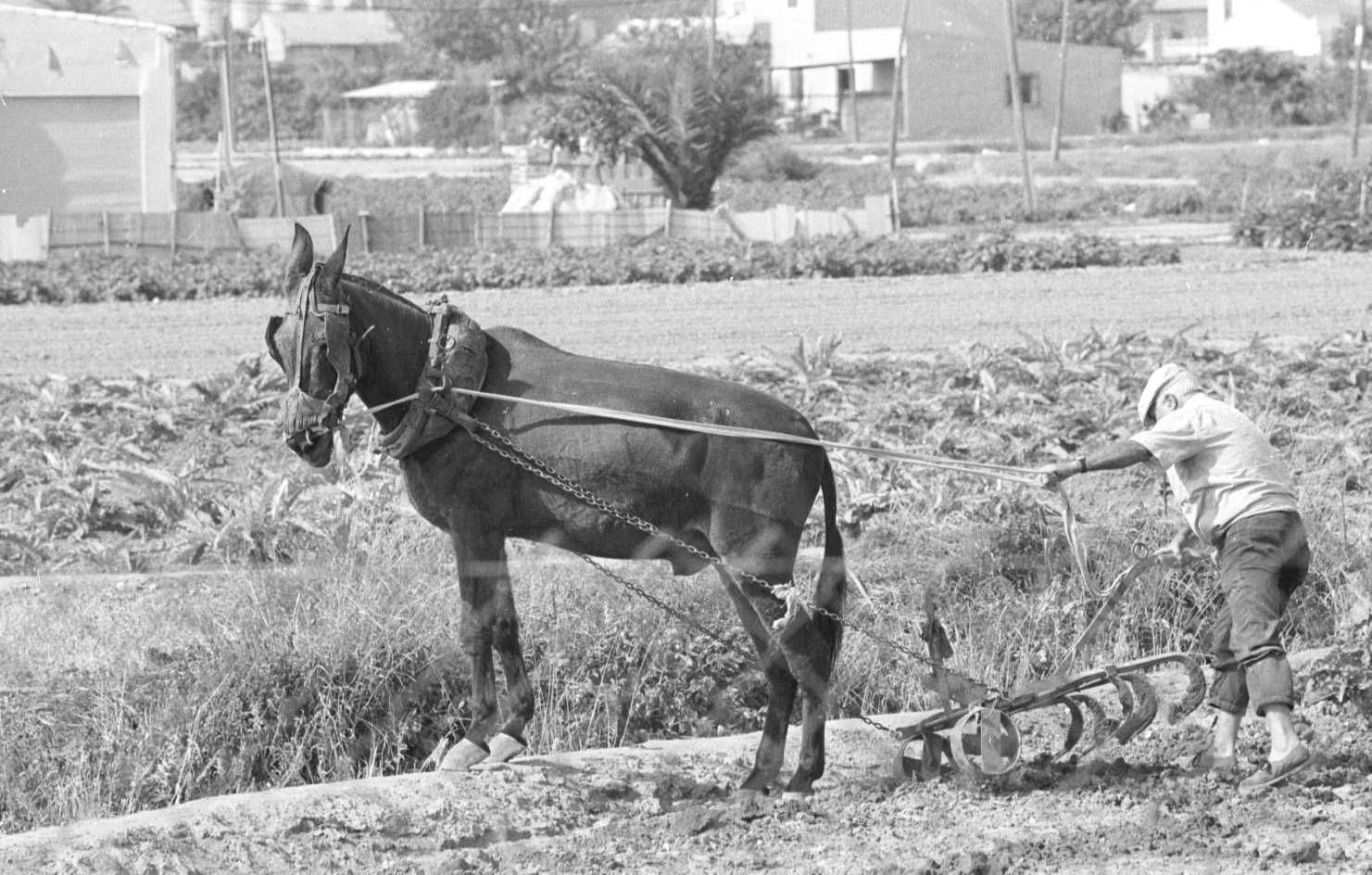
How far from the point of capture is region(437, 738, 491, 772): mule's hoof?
691 cm

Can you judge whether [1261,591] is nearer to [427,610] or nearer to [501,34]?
[427,610]

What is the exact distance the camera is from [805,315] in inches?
796

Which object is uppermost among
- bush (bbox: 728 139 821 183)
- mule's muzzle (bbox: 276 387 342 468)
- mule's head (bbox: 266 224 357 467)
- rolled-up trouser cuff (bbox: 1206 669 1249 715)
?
bush (bbox: 728 139 821 183)

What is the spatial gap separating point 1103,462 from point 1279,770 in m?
1.29

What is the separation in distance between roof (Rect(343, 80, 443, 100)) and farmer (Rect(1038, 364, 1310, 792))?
76759 mm

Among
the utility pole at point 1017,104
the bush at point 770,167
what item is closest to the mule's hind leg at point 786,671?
the utility pole at point 1017,104

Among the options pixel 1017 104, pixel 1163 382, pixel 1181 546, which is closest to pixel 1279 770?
pixel 1181 546

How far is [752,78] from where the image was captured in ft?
129

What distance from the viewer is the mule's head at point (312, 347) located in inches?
251

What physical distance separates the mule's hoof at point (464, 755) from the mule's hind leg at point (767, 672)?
960mm

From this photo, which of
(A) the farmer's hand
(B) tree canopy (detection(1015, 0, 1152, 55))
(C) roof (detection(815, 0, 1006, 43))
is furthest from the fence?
(B) tree canopy (detection(1015, 0, 1152, 55))

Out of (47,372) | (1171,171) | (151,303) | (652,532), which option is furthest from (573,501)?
(1171,171)

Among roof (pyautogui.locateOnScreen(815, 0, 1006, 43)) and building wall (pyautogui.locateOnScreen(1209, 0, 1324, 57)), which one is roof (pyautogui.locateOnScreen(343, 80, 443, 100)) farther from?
building wall (pyautogui.locateOnScreen(1209, 0, 1324, 57))

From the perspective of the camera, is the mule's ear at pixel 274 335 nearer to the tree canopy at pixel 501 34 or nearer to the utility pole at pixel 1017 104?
the utility pole at pixel 1017 104
